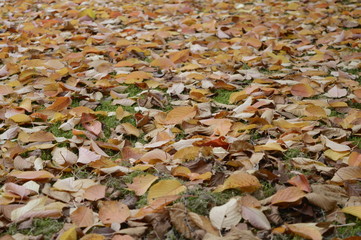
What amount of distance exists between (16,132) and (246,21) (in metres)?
2.74

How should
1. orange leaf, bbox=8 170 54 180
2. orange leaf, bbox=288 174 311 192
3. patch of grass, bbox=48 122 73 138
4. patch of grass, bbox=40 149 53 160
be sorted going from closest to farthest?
1. orange leaf, bbox=288 174 311 192
2. orange leaf, bbox=8 170 54 180
3. patch of grass, bbox=40 149 53 160
4. patch of grass, bbox=48 122 73 138

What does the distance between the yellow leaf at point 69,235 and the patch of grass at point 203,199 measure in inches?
15.5

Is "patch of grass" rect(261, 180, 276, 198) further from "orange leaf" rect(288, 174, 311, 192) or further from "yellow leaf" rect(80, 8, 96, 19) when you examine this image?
"yellow leaf" rect(80, 8, 96, 19)

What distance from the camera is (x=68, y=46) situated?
145 inches

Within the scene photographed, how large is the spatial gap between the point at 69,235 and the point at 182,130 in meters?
0.95

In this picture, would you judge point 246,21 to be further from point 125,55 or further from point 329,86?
point 329,86

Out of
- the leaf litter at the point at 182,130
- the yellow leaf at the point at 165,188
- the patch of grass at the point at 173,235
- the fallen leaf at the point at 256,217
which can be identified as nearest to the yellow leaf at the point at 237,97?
the leaf litter at the point at 182,130

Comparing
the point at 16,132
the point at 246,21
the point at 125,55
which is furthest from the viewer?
the point at 246,21

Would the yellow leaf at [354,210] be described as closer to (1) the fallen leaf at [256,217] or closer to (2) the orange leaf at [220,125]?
(1) the fallen leaf at [256,217]

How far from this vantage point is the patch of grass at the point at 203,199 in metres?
1.57

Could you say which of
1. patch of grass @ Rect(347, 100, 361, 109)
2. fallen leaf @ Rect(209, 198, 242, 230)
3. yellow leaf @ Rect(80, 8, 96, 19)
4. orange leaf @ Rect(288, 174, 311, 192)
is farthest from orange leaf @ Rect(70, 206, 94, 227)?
yellow leaf @ Rect(80, 8, 96, 19)

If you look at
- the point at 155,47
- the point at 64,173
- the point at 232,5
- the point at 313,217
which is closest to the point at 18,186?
the point at 64,173

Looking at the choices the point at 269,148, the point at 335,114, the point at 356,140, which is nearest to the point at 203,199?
the point at 269,148

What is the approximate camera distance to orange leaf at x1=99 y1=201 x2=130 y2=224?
1.53 metres
